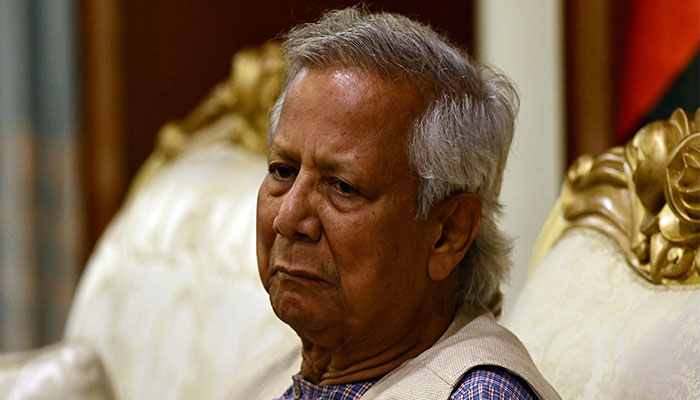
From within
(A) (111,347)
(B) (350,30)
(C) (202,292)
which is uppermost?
(B) (350,30)

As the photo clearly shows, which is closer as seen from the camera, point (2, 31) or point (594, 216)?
point (594, 216)

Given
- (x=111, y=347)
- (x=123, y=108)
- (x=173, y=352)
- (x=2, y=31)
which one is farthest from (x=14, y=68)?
(x=173, y=352)

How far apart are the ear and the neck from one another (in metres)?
0.06

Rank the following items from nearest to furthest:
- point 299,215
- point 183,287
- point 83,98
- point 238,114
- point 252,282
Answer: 1. point 299,215
2. point 252,282
3. point 183,287
4. point 238,114
5. point 83,98

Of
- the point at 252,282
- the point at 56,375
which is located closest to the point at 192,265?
the point at 252,282

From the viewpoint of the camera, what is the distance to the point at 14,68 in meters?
3.16

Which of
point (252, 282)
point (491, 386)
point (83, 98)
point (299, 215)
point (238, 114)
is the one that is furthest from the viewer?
point (83, 98)

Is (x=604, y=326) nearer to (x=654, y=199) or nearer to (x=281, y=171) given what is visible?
(x=654, y=199)

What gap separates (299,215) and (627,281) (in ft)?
1.54

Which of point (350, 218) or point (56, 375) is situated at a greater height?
point (350, 218)

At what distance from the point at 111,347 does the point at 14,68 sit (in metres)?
1.18

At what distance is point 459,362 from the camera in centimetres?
107

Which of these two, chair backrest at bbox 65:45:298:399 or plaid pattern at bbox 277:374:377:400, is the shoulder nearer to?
plaid pattern at bbox 277:374:377:400

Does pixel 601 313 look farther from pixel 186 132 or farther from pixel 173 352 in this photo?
pixel 186 132
